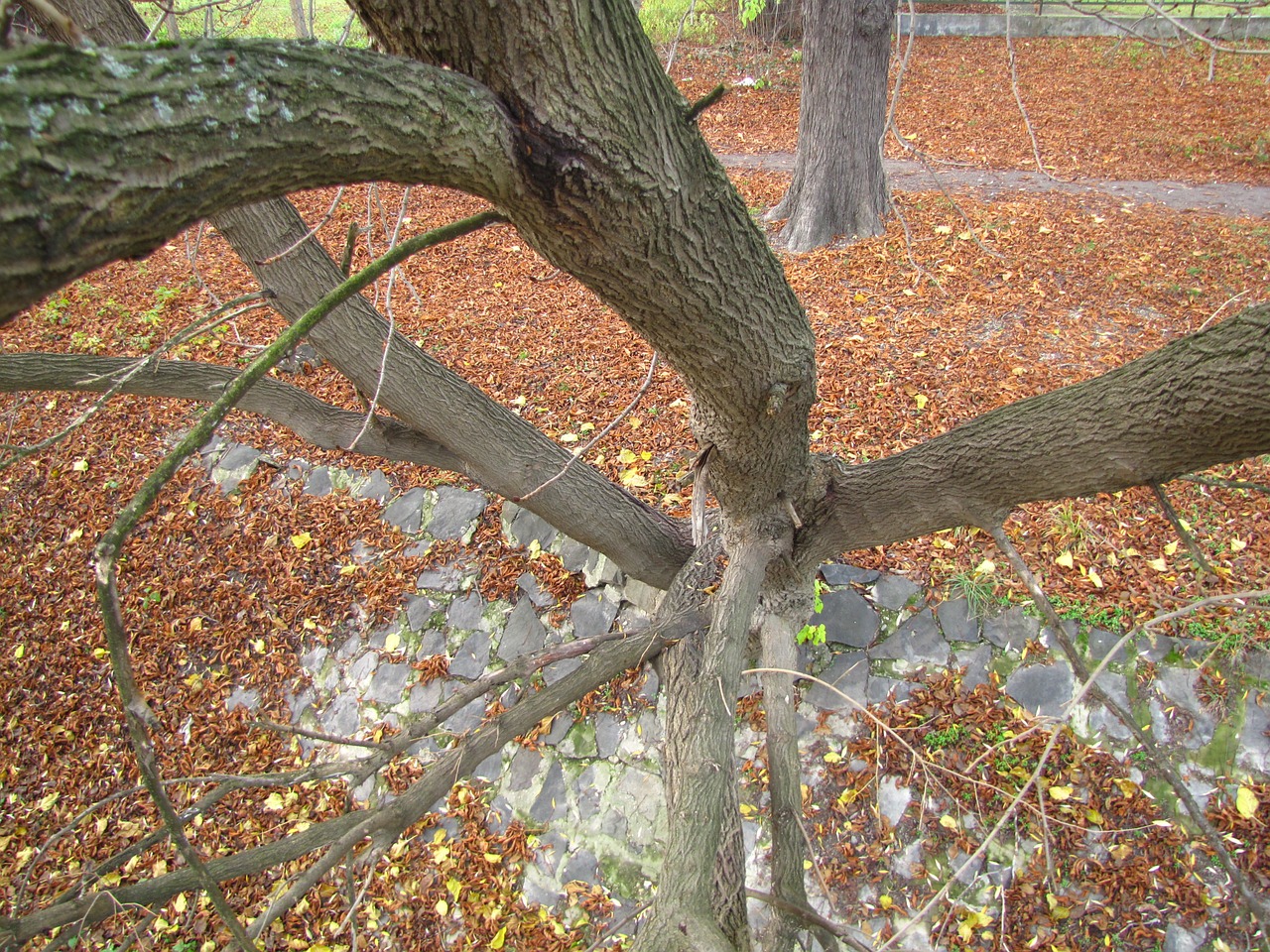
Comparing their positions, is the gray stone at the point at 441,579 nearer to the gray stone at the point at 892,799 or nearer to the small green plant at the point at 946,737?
the gray stone at the point at 892,799

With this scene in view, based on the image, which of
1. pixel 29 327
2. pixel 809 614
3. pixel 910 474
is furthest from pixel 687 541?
pixel 29 327

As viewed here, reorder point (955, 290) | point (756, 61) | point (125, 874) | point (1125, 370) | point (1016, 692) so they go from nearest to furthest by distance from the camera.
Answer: point (1125, 370) < point (1016, 692) < point (125, 874) < point (955, 290) < point (756, 61)

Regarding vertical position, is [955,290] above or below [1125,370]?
below

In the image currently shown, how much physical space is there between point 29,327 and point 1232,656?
7739 millimetres

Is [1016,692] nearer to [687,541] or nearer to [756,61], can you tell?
[687,541]

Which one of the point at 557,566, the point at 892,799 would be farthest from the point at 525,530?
the point at 892,799

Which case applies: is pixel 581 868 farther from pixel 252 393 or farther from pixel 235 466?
pixel 235 466

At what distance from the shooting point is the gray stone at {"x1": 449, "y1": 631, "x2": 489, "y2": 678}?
12.3ft

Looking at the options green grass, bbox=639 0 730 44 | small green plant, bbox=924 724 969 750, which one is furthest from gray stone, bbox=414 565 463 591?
green grass, bbox=639 0 730 44

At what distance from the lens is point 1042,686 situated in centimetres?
318

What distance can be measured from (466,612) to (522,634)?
33 centimetres

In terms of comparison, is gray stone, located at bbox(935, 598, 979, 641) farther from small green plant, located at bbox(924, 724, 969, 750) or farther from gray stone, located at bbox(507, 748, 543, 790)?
gray stone, located at bbox(507, 748, 543, 790)

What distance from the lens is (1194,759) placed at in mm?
2945

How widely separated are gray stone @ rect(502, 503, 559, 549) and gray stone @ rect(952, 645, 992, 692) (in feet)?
6.64
